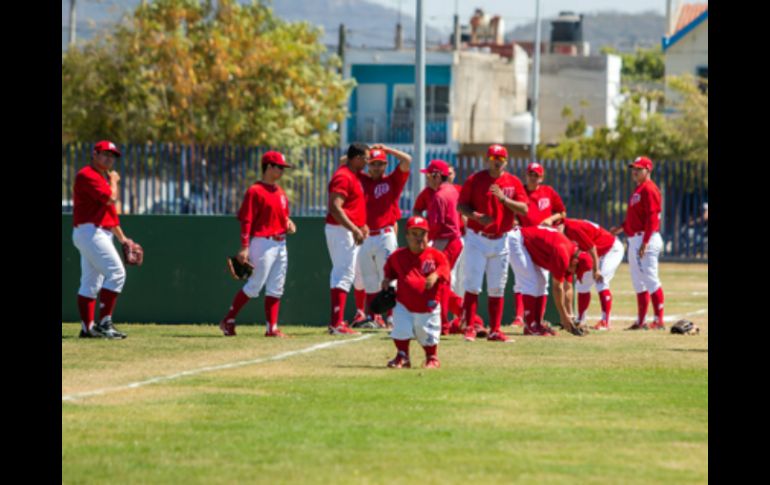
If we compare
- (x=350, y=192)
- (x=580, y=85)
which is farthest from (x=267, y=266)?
(x=580, y=85)

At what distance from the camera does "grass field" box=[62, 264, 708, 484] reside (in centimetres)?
951

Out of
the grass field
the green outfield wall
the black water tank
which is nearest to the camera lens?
the grass field

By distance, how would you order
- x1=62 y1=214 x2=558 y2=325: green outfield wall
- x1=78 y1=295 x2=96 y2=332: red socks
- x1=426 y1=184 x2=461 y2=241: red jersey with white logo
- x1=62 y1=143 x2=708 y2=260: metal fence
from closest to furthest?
x1=78 y1=295 x2=96 y2=332: red socks, x1=426 y1=184 x2=461 y2=241: red jersey with white logo, x1=62 y1=214 x2=558 y2=325: green outfield wall, x1=62 y1=143 x2=708 y2=260: metal fence

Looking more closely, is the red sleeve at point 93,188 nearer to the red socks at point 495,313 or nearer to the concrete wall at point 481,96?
the red socks at point 495,313

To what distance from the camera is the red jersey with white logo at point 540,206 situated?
19.1m

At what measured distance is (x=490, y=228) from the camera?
706 inches

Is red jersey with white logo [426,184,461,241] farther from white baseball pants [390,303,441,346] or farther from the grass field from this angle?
white baseball pants [390,303,441,346]

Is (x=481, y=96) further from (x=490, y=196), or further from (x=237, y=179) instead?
(x=490, y=196)

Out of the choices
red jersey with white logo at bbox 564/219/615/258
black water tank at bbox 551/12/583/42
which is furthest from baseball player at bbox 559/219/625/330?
black water tank at bbox 551/12/583/42

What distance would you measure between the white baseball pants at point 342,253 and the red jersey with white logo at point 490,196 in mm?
1632

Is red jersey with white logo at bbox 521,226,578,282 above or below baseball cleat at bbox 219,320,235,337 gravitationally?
above

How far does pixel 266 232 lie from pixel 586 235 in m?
4.23

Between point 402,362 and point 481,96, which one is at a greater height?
point 481,96
